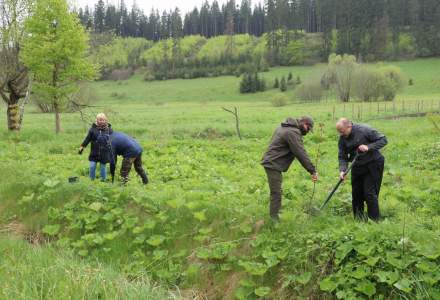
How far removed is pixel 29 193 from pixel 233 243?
5.97 metres

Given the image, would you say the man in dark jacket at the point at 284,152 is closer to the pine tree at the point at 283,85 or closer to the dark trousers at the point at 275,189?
the dark trousers at the point at 275,189

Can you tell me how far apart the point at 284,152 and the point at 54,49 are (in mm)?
18551

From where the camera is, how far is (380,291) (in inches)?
248

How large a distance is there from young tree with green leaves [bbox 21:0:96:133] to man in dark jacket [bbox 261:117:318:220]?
18.1 metres

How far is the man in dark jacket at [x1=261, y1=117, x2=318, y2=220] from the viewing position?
7945 mm

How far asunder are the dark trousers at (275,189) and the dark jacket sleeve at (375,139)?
1.66 metres

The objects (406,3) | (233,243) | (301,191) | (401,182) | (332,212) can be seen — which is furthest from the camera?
(406,3)

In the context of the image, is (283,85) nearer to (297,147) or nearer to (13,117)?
(13,117)

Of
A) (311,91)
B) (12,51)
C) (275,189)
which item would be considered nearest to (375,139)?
(275,189)

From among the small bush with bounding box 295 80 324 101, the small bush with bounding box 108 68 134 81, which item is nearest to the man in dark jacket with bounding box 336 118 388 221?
the small bush with bounding box 295 80 324 101

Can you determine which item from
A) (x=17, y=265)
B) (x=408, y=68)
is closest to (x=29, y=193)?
(x=17, y=265)

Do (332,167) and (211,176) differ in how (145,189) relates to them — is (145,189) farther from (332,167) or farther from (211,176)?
(332,167)

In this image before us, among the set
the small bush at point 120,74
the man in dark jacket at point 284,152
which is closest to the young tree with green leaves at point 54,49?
the man in dark jacket at point 284,152

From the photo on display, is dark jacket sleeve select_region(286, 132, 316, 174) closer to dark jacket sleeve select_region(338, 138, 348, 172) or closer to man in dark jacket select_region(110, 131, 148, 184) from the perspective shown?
dark jacket sleeve select_region(338, 138, 348, 172)
